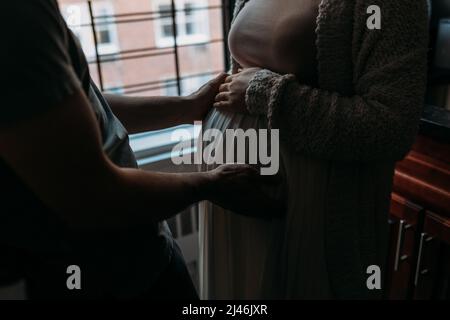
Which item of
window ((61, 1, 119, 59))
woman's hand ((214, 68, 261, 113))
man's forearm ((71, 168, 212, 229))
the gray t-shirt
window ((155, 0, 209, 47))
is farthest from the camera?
window ((155, 0, 209, 47))

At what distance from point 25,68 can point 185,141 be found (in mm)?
1168

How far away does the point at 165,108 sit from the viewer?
104cm

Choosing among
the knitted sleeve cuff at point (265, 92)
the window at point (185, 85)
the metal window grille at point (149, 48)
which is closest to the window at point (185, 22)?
the metal window grille at point (149, 48)

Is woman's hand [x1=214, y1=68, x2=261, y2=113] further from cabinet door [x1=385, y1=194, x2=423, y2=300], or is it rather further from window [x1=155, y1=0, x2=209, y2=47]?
window [x1=155, y1=0, x2=209, y2=47]

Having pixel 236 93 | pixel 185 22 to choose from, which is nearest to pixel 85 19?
pixel 185 22

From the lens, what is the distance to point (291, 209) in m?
0.90

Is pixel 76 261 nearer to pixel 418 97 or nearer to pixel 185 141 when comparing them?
pixel 418 97

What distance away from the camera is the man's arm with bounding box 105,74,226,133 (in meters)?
1.01

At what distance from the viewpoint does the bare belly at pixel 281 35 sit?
83cm

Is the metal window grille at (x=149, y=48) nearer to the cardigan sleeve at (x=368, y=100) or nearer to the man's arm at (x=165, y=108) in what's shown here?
the man's arm at (x=165, y=108)

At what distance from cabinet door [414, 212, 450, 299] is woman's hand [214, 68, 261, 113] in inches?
25.8

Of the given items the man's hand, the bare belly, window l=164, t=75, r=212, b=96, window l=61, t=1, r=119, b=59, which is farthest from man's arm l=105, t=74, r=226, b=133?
window l=164, t=75, r=212, b=96
